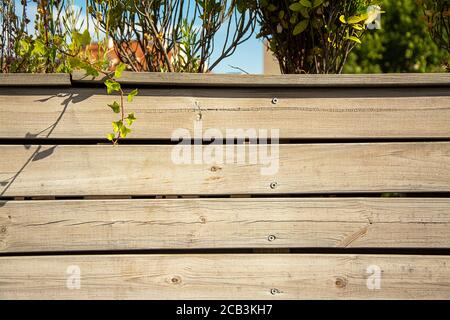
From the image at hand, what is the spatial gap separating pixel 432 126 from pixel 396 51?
437 cm

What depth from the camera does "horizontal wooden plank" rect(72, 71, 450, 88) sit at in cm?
235

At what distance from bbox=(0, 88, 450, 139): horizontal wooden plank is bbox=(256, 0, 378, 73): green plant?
0.28 m

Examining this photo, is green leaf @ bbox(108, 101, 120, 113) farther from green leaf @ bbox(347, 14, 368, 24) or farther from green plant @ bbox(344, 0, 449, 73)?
green plant @ bbox(344, 0, 449, 73)

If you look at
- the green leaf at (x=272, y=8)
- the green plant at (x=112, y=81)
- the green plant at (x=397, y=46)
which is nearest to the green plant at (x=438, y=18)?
the green leaf at (x=272, y=8)

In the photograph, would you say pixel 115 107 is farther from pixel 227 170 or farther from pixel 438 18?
pixel 438 18

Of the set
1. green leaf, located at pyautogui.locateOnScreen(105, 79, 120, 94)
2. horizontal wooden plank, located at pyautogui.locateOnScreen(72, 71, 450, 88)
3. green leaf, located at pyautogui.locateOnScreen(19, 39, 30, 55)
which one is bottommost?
green leaf, located at pyautogui.locateOnScreen(105, 79, 120, 94)

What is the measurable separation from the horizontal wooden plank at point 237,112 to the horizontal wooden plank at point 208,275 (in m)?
0.51

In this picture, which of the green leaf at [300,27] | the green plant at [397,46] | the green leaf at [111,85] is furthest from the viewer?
the green plant at [397,46]

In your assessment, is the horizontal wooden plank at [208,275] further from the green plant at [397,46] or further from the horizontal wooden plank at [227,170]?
the green plant at [397,46]

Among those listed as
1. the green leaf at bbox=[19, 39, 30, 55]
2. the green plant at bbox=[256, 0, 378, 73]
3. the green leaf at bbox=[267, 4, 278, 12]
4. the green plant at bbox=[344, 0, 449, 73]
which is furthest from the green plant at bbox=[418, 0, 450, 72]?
the green plant at bbox=[344, 0, 449, 73]

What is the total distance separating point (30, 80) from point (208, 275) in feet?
3.50

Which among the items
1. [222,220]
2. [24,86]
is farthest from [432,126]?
[24,86]

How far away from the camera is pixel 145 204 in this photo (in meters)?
2.35

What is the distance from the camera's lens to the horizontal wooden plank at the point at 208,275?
7.80 ft
